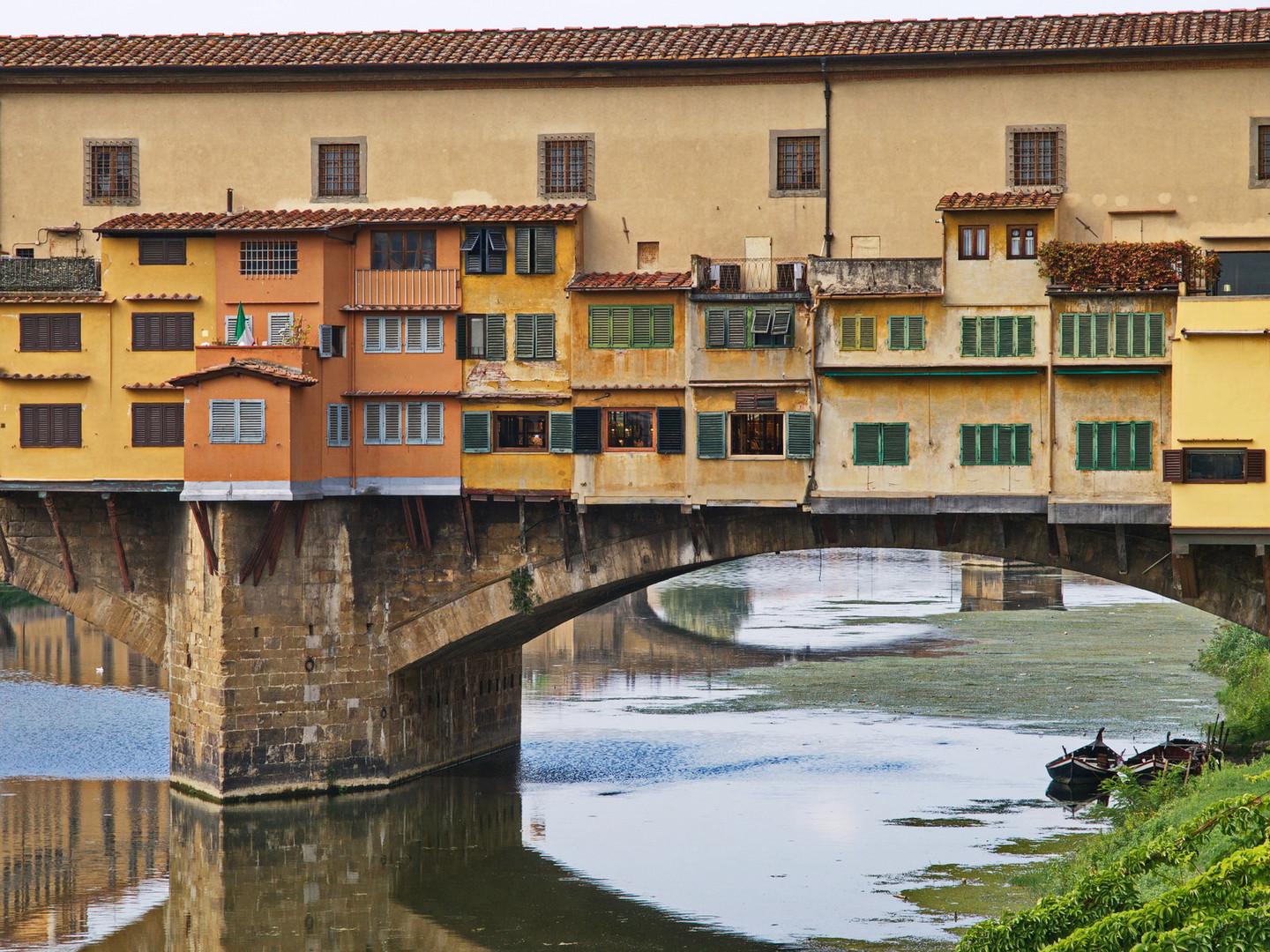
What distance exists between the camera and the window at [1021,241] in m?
28.4

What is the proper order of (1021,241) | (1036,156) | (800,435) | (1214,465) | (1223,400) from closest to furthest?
1. (1223,400)
2. (1214,465)
3. (1021,241)
4. (800,435)
5. (1036,156)

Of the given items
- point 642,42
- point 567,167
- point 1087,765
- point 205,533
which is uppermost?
point 642,42

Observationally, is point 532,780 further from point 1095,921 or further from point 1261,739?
point 1095,921

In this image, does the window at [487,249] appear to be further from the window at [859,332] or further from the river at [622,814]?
the river at [622,814]

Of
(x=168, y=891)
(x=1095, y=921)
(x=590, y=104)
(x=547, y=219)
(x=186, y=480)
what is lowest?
(x=168, y=891)

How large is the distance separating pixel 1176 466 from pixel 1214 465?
62 cm

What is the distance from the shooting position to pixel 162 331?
31.6 meters

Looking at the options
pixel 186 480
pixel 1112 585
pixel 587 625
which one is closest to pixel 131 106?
pixel 186 480

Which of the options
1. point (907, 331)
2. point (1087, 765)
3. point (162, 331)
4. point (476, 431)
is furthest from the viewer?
point (162, 331)

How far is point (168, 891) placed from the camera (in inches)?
1080

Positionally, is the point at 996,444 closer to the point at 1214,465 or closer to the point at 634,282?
the point at 1214,465

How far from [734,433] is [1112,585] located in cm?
4895

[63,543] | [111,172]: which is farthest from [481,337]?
[63,543]

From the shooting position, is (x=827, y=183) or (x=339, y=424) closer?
(x=827, y=183)
